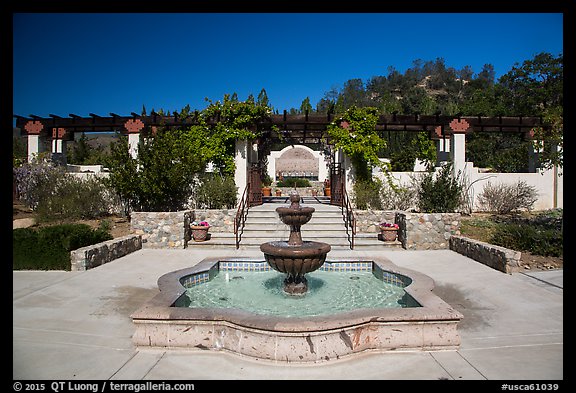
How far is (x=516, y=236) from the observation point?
9234 millimetres

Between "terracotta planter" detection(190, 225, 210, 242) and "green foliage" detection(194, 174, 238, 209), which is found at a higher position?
"green foliage" detection(194, 174, 238, 209)

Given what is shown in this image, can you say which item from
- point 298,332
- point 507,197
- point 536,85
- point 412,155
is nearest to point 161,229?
point 298,332

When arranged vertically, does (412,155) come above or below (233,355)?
above

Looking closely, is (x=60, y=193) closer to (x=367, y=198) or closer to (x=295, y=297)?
(x=367, y=198)

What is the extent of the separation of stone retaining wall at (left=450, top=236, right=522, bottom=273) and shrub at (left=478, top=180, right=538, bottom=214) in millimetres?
7416

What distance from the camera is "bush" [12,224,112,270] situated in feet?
25.7

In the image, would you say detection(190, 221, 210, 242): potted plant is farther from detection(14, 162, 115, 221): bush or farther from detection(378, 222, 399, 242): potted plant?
detection(378, 222, 399, 242): potted plant

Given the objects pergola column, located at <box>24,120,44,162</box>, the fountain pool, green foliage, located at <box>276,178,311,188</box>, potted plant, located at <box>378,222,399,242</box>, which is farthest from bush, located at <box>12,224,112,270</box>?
green foliage, located at <box>276,178,311,188</box>

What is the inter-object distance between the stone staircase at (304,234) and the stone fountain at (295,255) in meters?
4.57

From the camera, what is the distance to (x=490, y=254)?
809 cm

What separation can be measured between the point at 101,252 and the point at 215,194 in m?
5.53
